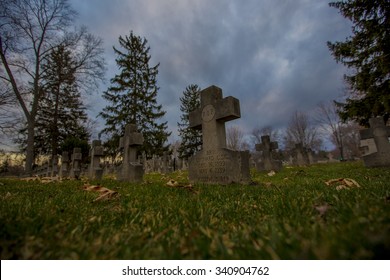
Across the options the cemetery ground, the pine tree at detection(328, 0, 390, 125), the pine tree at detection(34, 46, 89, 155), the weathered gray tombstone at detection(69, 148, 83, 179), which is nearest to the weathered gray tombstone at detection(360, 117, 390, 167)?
the pine tree at detection(328, 0, 390, 125)

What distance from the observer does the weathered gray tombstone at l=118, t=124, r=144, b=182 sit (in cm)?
775

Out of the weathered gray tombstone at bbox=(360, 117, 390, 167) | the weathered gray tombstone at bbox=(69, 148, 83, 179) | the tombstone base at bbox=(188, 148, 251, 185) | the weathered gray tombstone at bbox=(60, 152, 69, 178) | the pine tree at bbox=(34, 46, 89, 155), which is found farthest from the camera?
the pine tree at bbox=(34, 46, 89, 155)

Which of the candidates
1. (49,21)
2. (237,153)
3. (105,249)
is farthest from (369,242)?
(49,21)

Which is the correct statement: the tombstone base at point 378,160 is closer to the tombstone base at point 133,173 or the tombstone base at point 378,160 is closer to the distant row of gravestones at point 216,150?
the distant row of gravestones at point 216,150

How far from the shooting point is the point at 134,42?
2998 cm

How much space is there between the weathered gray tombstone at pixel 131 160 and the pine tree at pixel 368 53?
1184cm

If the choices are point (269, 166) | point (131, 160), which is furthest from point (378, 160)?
point (131, 160)

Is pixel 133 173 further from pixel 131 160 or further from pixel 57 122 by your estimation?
pixel 57 122

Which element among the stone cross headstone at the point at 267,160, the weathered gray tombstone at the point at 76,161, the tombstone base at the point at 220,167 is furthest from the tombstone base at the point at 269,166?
the weathered gray tombstone at the point at 76,161

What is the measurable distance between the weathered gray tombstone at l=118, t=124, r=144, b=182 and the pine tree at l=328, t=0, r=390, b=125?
466 inches

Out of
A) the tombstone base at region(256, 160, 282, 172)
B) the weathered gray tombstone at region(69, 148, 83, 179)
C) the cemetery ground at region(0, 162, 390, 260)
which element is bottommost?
the cemetery ground at region(0, 162, 390, 260)

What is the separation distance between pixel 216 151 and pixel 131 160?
4.11 meters

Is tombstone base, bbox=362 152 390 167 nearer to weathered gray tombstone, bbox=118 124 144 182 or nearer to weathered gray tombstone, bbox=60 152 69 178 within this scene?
weathered gray tombstone, bbox=118 124 144 182

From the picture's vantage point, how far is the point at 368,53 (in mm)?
10750
